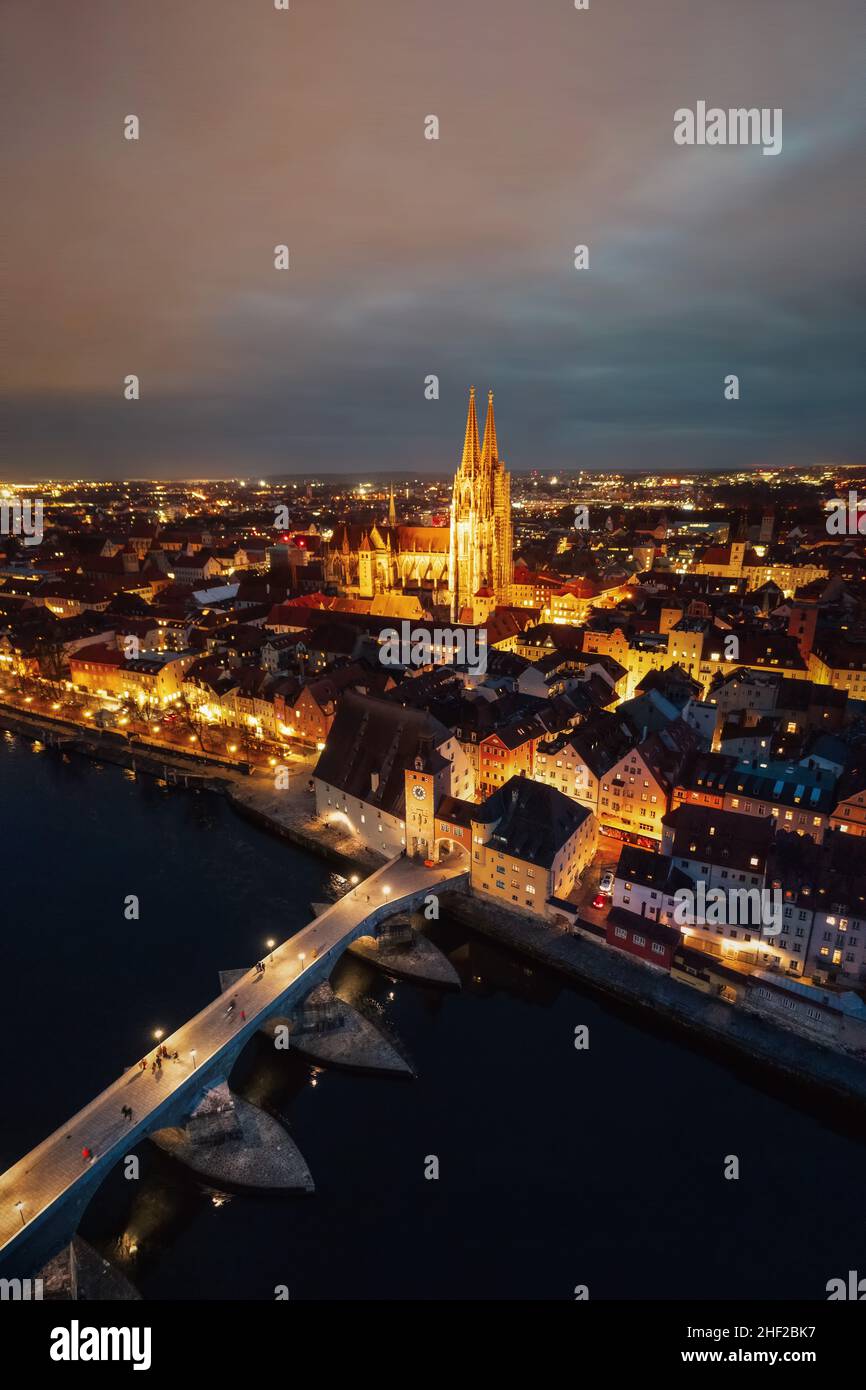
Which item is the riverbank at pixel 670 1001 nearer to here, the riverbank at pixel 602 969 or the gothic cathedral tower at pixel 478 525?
the riverbank at pixel 602 969

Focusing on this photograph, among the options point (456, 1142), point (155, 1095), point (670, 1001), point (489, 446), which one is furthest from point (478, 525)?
point (155, 1095)

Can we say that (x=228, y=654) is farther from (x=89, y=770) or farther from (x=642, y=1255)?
(x=642, y=1255)

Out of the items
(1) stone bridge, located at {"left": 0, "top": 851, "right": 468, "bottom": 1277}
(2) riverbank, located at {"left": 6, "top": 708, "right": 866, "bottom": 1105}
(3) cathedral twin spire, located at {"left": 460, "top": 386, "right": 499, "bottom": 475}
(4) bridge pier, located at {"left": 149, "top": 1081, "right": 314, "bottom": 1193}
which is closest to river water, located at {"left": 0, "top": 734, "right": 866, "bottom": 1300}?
(4) bridge pier, located at {"left": 149, "top": 1081, "right": 314, "bottom": 1193}

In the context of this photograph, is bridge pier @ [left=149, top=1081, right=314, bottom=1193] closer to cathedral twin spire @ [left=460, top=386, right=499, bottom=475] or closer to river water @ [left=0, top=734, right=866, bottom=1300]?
river water @ [left=0, top=734, right=866, bottom=1300]

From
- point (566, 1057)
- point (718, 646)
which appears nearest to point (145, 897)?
point (566, 1057)

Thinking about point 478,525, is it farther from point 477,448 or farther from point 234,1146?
point 234,1146

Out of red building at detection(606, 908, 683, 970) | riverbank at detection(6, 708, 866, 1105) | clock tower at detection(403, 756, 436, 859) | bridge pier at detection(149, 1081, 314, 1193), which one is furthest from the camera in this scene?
clock tower at detection(403, 756, 436, 859)

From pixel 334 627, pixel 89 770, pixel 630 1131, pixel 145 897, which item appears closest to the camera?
pixel 630 1131

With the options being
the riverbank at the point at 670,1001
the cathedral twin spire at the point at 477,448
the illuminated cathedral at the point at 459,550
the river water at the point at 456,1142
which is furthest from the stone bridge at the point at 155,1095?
the cathedral twin spire at the point at 477,448
